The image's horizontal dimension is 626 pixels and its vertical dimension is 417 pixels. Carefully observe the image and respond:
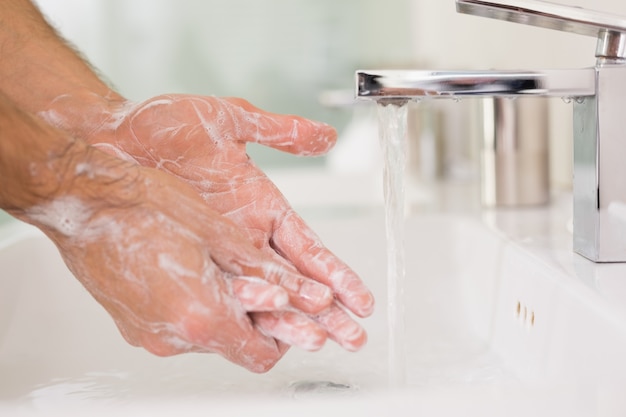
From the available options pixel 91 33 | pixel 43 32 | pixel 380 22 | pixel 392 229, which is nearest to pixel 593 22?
pixel 392 229

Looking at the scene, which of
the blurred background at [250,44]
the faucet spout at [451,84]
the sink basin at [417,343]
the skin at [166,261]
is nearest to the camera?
the sink basin at [417,343]

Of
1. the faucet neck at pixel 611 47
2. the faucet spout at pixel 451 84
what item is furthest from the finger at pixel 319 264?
the faucet neck at pixel 611 47

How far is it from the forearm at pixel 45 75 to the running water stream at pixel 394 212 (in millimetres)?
240

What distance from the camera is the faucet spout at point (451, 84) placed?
0.59 metres

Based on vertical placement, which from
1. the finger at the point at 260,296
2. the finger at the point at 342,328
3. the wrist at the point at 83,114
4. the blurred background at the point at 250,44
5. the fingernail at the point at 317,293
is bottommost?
the finger at the point at 342,328

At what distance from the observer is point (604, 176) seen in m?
0.62

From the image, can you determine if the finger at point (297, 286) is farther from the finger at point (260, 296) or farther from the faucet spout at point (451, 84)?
the faucet spout at point (451, 84)

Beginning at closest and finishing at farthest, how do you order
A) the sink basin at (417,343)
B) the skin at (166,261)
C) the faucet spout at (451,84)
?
the sink basin at (417,343), the skin at (166,261), the faucet spout at (451,84)

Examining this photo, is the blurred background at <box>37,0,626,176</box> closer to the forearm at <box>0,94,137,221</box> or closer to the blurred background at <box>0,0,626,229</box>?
the blurred background at <box>0,0,626,229</box>

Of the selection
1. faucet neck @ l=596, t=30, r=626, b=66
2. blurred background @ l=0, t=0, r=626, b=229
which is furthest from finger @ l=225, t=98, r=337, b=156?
blurred background @ l=0, t=0, r=626, b=229

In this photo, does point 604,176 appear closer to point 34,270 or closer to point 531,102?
point 531,102

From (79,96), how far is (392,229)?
0.29m

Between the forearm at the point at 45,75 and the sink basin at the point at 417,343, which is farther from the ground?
the forearm at the point at 45,75

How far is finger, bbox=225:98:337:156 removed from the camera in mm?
630
